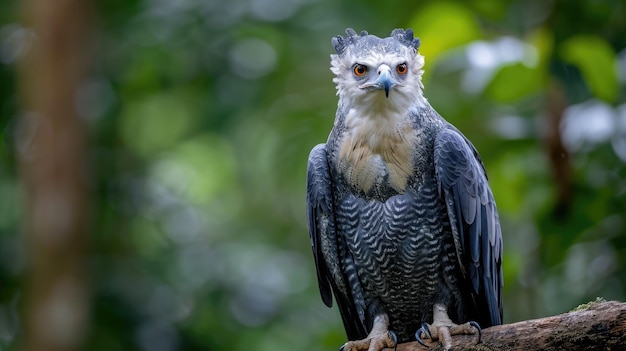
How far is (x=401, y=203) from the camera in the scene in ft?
17.1

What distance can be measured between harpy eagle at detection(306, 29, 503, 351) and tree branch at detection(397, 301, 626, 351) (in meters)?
0.60

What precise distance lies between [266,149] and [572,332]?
6.07 m

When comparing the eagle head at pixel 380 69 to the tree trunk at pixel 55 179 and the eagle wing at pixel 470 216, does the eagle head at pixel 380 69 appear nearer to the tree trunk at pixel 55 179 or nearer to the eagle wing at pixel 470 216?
the eagle wing at pixel 470 216

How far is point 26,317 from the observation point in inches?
298

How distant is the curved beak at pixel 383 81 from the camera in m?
4.88

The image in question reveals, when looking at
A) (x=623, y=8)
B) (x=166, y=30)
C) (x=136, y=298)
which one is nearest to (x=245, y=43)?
(x=166, y=30)

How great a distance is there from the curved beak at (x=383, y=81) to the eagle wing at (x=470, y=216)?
565 mm

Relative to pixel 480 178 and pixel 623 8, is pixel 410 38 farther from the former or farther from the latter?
pixel 623 8

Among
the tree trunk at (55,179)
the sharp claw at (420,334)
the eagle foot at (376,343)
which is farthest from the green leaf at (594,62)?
the tree trunk at (55,179)

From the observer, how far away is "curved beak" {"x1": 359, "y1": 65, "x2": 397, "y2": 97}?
4.88 m

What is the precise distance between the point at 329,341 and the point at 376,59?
267cm

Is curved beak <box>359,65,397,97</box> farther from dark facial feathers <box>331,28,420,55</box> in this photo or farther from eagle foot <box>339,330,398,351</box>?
eagle foot <box>339,330,398,351</box>

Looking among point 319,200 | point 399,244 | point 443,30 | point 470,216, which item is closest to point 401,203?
point 399,244

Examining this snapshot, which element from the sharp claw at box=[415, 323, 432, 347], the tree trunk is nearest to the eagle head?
the sharp claw at box=[415, 323, 432, 347]
